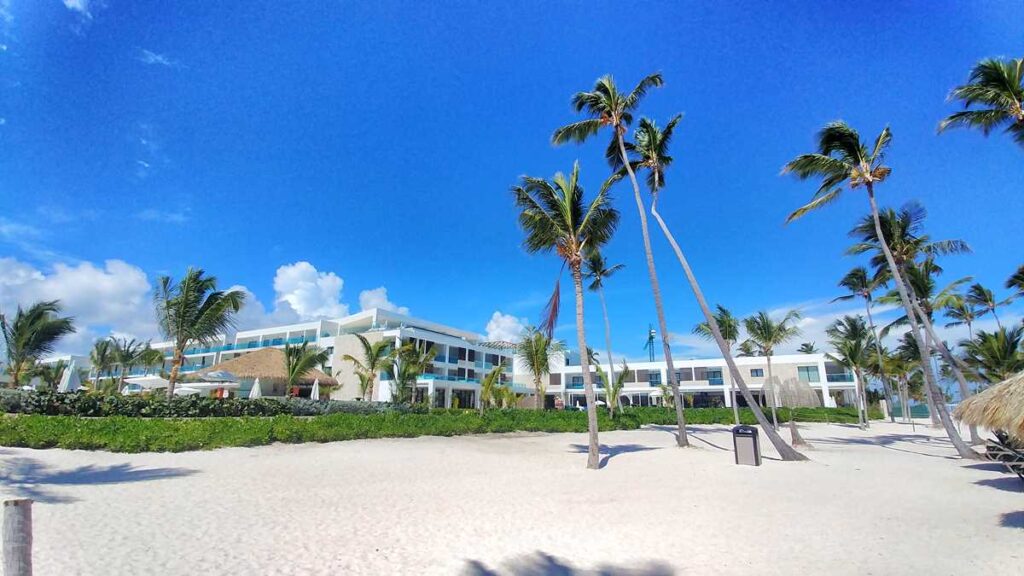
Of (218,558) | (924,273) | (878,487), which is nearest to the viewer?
(218,558)

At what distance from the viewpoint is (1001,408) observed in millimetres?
6801

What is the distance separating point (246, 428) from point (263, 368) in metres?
17.6

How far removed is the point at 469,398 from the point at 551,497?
109 ft

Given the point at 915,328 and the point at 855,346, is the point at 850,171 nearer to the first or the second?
the point at 915,328

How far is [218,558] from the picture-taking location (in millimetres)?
4996

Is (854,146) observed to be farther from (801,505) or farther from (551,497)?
(551,497)

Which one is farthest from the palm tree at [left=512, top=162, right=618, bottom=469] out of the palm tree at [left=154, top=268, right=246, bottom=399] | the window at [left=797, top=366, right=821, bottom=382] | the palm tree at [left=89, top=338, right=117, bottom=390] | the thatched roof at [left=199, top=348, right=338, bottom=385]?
the palm tree at [left=89, top=338, right=117, bottom=390]

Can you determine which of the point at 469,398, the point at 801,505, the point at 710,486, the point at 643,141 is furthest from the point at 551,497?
the point at 469,398

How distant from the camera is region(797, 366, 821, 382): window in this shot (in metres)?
45.4

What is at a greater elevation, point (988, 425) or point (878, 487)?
point (988, 425)

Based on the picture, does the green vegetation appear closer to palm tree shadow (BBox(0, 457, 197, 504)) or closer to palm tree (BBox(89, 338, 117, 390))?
palm tree shadow (BBox(0, 457, 197, 504))

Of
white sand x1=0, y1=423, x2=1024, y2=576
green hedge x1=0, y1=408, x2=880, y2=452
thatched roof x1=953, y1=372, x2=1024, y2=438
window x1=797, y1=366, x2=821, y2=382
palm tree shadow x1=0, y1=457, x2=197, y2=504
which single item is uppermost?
window x1=797, y1=366, x2=821, y2=382

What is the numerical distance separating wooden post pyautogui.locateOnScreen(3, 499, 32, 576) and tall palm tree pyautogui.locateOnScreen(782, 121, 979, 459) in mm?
18253

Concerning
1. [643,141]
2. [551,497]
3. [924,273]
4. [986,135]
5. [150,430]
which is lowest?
[551,497]
